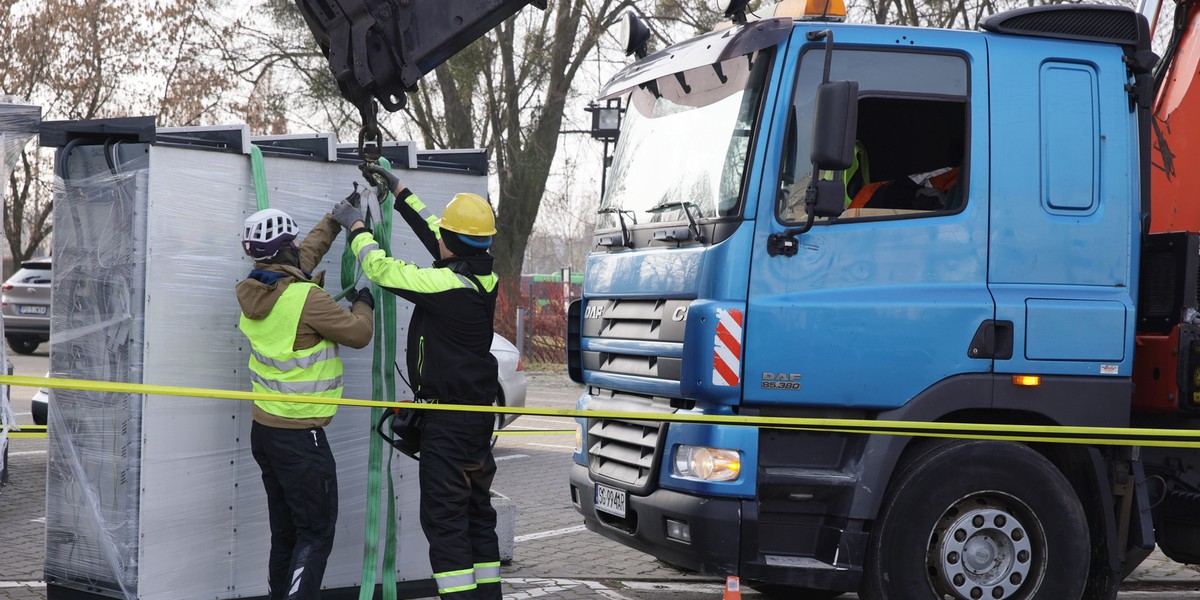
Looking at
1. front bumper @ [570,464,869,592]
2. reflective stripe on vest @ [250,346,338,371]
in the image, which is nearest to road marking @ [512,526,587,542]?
front bumper @ [570,464,869,592]

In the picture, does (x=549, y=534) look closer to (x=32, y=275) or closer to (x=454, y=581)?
Result: (x=454, y=581)

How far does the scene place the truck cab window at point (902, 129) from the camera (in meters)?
5.09

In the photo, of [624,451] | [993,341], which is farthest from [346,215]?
[993,341]

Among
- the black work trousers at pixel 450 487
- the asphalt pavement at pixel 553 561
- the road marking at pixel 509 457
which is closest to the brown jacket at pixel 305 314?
the black work trousers at pixel 450 487

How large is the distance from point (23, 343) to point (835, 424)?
20655mm

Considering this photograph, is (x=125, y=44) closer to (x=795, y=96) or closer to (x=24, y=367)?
(x=24, y=367)

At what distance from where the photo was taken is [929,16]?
2158 cm

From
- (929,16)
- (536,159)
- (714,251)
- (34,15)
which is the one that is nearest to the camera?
(714,251)

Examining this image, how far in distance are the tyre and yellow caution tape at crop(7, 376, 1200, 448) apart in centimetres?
1867

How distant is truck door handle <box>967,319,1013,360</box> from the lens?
510 cm

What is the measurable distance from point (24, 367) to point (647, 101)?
660 inches

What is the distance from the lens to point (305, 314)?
5.22 m

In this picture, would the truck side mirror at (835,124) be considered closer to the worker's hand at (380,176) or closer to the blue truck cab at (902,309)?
the blue truck cab at (902,309)

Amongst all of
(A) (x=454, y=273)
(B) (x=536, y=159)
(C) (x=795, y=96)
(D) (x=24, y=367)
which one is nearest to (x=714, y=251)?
(C) (x=795, y=96)
